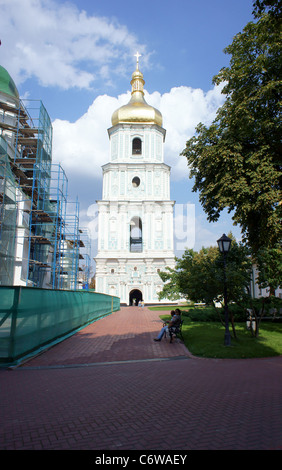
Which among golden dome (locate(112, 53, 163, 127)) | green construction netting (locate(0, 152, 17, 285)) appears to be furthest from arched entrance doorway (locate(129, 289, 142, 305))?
green construction netting (locate(0, 152, 17, 285))

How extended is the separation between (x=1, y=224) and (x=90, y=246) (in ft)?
78.7

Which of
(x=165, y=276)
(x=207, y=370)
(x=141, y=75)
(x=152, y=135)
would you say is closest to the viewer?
(x=207, y=370)

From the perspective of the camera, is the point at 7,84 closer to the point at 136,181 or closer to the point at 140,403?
the point at 136,181

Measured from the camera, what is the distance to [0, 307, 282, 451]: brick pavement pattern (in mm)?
4031

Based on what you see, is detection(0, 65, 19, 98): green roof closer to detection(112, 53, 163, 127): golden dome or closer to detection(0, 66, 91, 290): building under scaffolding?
detection(0, 66, 91, 290): building under scaffolding

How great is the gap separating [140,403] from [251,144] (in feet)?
38.6

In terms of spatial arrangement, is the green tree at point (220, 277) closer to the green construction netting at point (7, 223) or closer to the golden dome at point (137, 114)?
the green construction netting at point (7, 223)

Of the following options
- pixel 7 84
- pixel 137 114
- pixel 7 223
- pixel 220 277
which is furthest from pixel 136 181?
pixel 220 277

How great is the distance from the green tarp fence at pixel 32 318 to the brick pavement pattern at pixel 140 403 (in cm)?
58

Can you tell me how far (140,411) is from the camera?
16.5ft

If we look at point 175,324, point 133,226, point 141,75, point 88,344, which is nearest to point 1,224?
point 88,344

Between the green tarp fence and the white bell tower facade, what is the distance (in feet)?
96.6
